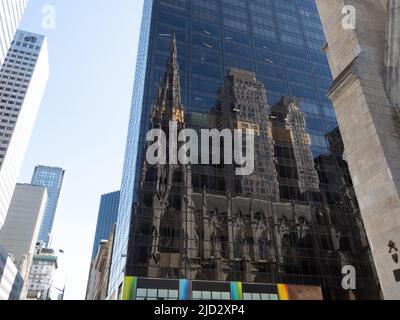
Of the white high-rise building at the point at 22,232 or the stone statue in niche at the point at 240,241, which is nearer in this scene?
the stone statue in niche at the point at 240,241

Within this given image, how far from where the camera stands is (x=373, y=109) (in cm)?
1073

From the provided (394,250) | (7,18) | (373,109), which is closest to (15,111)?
(7,18)

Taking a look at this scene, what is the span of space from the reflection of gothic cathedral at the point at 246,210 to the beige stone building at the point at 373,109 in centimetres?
2835

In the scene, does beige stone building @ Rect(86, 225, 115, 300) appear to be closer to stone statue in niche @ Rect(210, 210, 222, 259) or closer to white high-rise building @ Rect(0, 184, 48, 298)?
stone statue in niche @ Rect(210, 210, 222, 259)

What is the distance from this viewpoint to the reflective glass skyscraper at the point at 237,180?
1435 inches

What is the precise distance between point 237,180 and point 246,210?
442 cm

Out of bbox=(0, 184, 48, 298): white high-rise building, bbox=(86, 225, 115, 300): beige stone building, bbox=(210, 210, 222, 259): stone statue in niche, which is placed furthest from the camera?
bbox=(0, 184, 48, 298): white high-rise building

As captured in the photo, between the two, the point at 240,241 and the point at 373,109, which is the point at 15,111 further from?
the point at 373,109

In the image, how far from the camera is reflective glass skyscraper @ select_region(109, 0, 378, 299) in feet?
120

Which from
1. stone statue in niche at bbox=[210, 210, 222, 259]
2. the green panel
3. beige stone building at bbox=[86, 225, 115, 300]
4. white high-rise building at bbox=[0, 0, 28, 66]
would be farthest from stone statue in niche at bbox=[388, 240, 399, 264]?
white high-rise building at bbox=[0, 0, 28, 66]

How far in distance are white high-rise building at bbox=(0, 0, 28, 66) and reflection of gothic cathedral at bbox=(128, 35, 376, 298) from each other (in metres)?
63.0

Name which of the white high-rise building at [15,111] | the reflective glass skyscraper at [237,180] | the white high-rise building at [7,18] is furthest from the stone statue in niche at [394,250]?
the white high-rise building at [15,111]

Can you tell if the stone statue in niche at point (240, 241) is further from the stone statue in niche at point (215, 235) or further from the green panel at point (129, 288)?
A: the green panel at point (129, 288)
